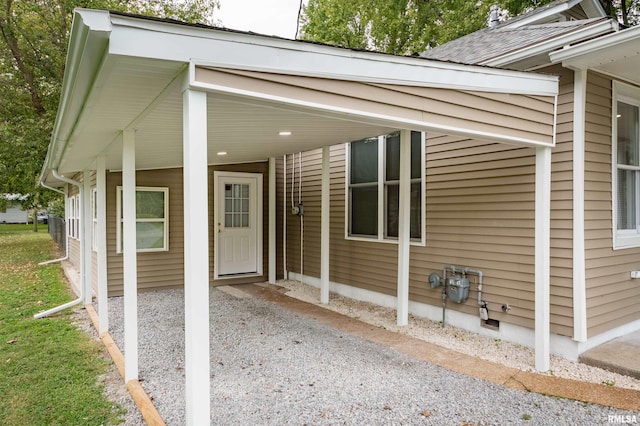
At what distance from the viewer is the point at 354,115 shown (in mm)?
2562

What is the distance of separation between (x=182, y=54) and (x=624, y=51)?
11.7ft

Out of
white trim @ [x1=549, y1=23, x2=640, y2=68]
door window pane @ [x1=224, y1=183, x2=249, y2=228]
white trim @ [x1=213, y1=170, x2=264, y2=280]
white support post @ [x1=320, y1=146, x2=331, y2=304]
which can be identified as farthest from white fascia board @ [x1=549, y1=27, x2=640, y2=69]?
door window pane @ [x1=224, y1=183, x2=249, y2=228]

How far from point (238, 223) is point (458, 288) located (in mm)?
4514

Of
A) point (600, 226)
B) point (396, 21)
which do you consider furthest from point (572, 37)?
point (396, 21)

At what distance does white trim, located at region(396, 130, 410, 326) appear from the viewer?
15.9ft

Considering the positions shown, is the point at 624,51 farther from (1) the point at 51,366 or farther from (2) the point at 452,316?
(1) the point at 51,366

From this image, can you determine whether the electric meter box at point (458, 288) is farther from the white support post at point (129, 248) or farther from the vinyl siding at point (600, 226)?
the white support post at point (129, 248)

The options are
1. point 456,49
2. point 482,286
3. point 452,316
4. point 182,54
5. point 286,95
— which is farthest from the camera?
point 456,49

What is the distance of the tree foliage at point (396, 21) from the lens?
13352 mm

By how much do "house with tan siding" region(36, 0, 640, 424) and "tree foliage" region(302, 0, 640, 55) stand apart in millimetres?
7493

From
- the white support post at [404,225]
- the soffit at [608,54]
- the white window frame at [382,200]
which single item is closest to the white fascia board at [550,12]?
the soffit at [608,54]

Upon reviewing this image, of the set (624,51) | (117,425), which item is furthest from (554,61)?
(117,425)

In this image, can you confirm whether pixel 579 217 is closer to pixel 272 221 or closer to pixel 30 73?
pixel 272 221

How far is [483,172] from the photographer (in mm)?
4457
